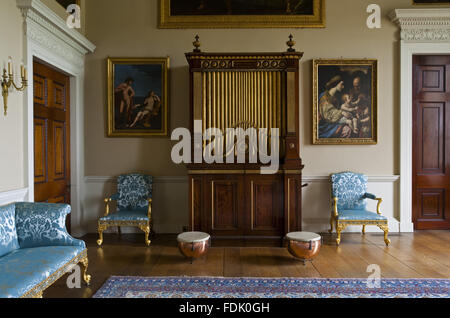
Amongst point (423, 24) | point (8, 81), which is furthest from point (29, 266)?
point (423, 24)

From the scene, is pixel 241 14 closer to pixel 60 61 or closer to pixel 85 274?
pixel 60 61

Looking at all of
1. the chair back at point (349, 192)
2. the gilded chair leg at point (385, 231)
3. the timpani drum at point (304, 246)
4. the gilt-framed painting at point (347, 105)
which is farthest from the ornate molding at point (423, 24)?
the timpani drum at point (304, 246)

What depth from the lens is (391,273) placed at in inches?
160

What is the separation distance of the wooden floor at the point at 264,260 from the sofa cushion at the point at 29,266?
49 centimetres

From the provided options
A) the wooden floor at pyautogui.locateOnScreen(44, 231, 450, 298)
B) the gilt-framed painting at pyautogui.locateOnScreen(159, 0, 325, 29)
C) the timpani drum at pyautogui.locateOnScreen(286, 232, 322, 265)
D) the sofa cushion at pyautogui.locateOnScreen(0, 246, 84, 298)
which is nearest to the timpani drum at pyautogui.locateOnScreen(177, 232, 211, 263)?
the wooden floor at pyautogui.locateOnScreen(44, 231, 450, 298)

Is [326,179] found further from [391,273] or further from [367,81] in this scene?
[391,273]

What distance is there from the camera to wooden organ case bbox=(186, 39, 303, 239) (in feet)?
17.3

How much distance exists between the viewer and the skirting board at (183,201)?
611cm

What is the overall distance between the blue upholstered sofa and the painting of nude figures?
8.63ft

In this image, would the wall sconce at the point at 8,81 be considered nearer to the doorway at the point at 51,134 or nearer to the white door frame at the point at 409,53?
the doorway at the point at 51,134

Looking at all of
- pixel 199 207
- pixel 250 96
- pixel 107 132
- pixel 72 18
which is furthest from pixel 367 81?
pixel 72 18

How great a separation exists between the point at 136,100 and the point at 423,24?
4.89m

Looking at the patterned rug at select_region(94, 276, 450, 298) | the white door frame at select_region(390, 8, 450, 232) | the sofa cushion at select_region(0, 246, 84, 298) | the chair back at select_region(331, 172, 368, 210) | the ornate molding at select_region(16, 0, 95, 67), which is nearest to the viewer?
the sofa cushion at select_region(0, 246, 84, 298)

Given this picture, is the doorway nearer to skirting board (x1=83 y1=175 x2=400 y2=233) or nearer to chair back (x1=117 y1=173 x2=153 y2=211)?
skirting board (x1=83 y1=175 x2=400 y2=233)
